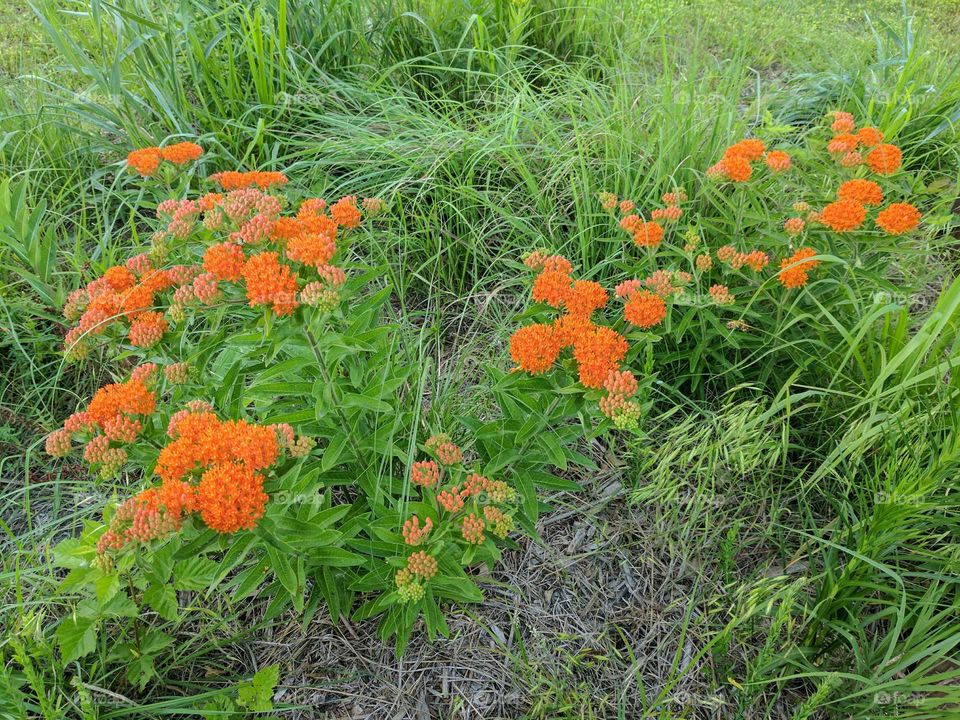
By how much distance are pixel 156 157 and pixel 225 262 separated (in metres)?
0.91

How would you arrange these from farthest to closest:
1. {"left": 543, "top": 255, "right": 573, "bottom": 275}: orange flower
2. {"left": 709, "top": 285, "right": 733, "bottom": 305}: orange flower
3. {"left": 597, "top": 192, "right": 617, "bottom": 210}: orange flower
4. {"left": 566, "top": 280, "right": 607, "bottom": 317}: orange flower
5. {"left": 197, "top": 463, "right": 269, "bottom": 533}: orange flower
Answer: {"left": 597, "top": 192, "right": 617, "bottom": 210}: orange flower → {"left": 709, "top": 285, "right": 733, "bottom": 305}: orange flower → {"left": 543, "top": 255, "right": 573, "bottom": 275}: orange flower → {"left": 566, "top": 280, "right": 607, "bottom": 317}: orange flower → {"left": 197, "top": 463, "right": 269, "bottom": 533}: orange flower

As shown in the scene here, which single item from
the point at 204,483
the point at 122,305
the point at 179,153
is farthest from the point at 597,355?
the point at 179,153

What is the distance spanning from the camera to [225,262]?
1535 millimetres

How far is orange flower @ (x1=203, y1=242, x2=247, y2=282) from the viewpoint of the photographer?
1.53m

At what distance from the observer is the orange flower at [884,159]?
2.25 metres

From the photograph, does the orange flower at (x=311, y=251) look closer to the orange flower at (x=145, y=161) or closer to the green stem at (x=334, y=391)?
the green stem at (x=334, y=391)

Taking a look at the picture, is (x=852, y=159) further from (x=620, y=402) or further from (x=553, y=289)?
(x=620, y=402)

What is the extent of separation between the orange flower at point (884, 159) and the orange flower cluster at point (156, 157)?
241 centimetres

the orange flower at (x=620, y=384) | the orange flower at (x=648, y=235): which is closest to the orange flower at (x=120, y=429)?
the orange flower at (x=620, y=384)

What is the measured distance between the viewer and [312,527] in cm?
157

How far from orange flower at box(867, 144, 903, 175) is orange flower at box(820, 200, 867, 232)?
334 millimetres

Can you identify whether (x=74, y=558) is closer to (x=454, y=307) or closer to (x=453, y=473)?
(x=453, y=473)

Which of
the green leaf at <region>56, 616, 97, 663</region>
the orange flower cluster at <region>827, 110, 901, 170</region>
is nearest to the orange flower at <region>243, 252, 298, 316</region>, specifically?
the green leaf at <region>56, 616, 97, 663</region>

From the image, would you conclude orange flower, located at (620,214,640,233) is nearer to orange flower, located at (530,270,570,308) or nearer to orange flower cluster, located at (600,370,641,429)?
orange flower, located at (530,270,570,308)
